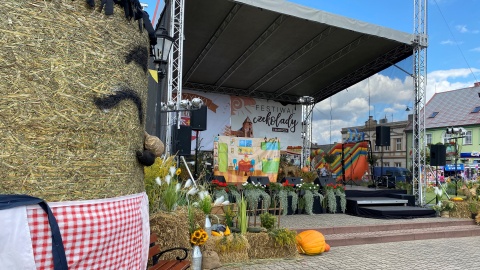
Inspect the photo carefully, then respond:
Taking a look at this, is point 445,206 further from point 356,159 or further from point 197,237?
point 197,237

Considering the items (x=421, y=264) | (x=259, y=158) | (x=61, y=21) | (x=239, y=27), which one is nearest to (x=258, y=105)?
(x=259, y=158)

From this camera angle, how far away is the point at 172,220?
4.60m

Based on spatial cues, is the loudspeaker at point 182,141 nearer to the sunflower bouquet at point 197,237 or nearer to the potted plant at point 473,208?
the sunflower bouquet at point 197,237

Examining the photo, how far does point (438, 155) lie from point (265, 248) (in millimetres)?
8487

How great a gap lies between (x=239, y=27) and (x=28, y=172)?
11.8 m

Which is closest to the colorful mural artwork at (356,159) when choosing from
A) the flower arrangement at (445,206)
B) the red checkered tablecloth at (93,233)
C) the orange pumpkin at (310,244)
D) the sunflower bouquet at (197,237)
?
the flower arrangement at (445,206)

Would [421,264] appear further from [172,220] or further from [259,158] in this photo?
[259,158]

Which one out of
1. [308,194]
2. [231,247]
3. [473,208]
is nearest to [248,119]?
[308,194]

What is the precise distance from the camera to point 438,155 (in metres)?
11.9

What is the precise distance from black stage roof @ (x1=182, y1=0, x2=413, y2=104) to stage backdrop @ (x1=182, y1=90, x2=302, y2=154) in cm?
44

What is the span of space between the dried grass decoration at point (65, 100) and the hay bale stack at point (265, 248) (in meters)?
4.07

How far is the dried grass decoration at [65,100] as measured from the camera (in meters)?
1.67

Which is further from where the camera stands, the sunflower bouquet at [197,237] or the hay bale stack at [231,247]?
the hay bale stack at [231,247]

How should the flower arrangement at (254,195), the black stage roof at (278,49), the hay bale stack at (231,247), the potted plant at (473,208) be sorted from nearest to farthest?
the hay bale stack at (231,247) < the flower arrangement at (254,195) < the potted plant at (473,208) < the black stage roof at (278,49)
